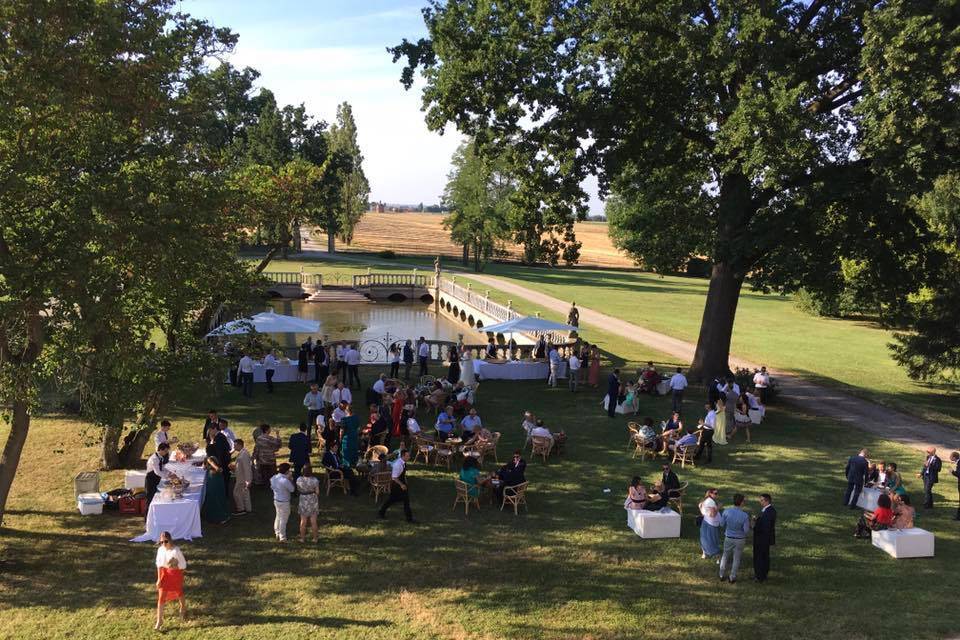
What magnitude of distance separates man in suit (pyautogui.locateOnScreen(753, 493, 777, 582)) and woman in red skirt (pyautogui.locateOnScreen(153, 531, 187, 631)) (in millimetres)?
8481

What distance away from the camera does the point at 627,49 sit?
818 inches

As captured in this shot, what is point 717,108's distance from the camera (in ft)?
69.9

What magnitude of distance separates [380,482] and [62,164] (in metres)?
7.84

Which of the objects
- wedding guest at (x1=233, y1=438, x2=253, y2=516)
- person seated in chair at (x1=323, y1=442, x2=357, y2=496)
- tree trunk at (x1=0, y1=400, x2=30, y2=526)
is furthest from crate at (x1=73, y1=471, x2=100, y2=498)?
person seated in chair at (x1=323, y1=442, x2=357, y2=496)

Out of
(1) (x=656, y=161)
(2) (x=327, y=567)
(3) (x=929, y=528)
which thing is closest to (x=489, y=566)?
(2) (x=327, y=567)

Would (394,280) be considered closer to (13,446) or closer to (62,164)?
(13,446)

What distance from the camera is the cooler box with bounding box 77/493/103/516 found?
520 inches

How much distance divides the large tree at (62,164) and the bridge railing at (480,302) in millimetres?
27047

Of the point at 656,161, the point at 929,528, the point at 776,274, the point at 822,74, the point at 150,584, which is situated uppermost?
the point at 822,74

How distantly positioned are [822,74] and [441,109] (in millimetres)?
11402

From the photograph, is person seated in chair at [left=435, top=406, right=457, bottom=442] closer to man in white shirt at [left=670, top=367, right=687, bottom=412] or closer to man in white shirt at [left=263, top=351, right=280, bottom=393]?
man in white shirt at [left=670, top=367, right=687, bottom=412]

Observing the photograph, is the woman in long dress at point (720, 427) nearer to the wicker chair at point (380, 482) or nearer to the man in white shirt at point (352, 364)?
the wicker chair at point (380, 482)

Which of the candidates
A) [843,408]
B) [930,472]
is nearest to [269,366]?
[930,472]

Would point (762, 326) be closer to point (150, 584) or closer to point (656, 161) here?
point (656, 161)
